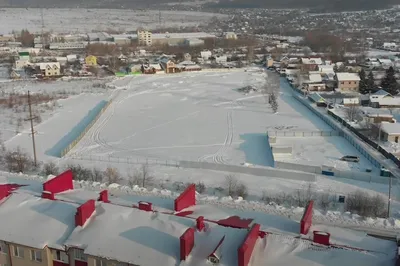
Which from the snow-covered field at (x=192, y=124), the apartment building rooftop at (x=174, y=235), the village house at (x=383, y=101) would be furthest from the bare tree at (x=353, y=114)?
the apartment building rooftop at (x=174, y=235)

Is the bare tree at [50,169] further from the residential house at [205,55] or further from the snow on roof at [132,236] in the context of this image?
the residential house at [205,55]

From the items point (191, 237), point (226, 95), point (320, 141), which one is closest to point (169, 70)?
point (226, 95)

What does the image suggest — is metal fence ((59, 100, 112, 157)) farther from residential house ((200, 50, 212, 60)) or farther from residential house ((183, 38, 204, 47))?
residential house ((183, 38, 204, 47))

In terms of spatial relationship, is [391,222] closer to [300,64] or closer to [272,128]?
[272,128]

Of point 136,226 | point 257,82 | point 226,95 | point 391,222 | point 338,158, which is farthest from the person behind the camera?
point 257,82

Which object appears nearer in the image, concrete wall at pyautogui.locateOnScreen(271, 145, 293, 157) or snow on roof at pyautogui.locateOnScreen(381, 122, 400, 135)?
concrete wall at pyautogui.locateOnScreen(271, 145, 293, 157)

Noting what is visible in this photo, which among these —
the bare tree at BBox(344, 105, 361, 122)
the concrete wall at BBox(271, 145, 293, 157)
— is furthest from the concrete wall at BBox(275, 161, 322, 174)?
the bare tree at BBox(344, 105, 361, 122)
